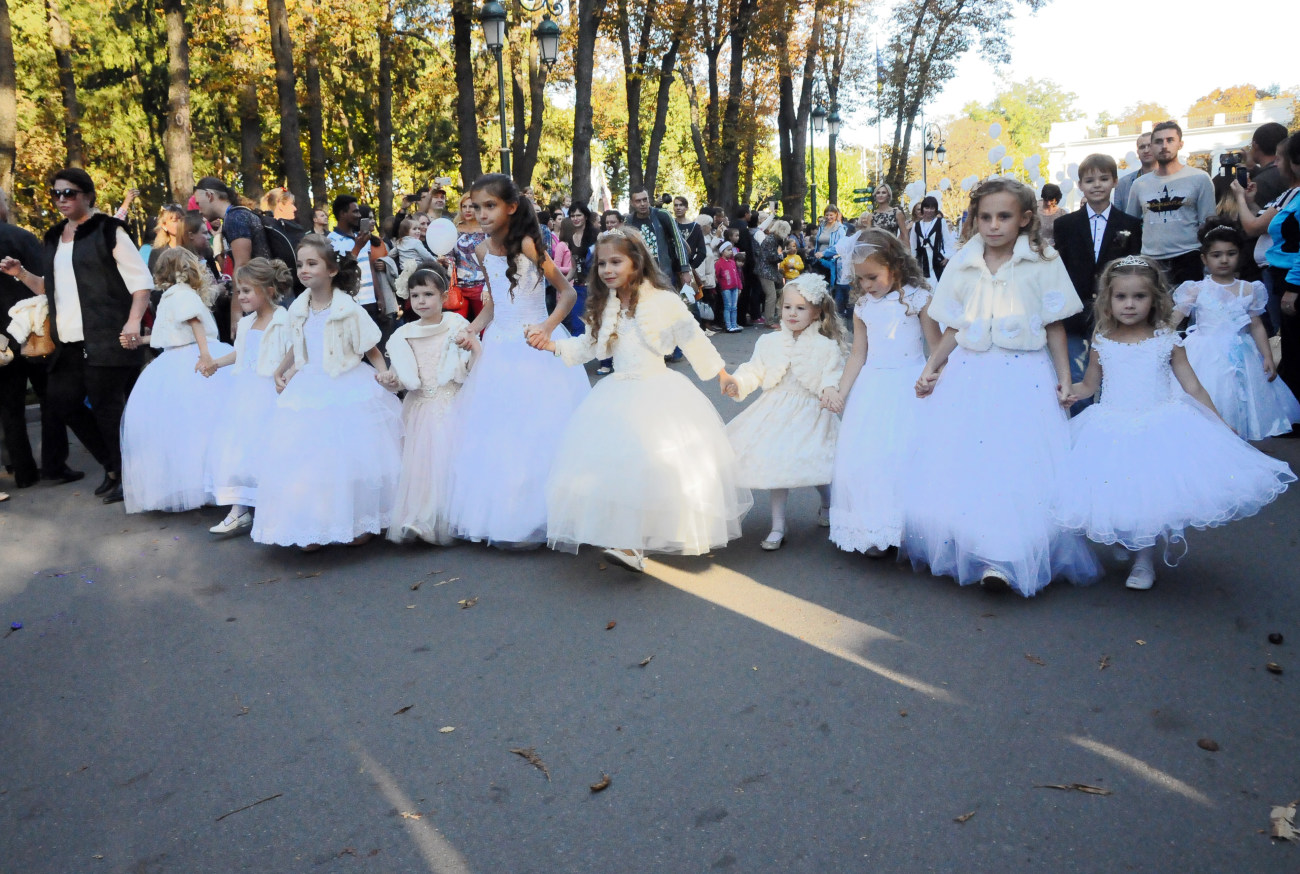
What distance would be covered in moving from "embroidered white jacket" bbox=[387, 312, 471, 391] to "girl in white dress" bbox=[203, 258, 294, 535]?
85 cm

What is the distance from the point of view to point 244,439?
6938 mm

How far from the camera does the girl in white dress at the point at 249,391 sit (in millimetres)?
6852

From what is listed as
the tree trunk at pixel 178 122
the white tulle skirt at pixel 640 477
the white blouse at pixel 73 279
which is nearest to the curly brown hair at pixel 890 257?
the white tulle skirt at pixel 640 477

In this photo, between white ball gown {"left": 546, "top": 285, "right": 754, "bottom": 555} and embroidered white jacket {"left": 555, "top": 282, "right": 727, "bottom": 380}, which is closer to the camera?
white ball gown {"left": 546, "top": 285, "right": 754, "bottom": 555}

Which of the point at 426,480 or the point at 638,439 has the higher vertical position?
the point at 638,439

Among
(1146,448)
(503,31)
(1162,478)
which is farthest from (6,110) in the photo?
(1162,478)

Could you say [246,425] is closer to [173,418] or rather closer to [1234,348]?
[173,418]

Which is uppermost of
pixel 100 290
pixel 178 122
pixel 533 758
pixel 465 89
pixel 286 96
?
pixel 465 89

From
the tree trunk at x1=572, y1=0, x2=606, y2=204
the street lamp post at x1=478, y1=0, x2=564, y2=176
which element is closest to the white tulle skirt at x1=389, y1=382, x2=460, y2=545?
the street lamp post at x1=478, y1=0, x2=564, y2=176

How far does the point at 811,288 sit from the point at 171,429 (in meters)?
4.80

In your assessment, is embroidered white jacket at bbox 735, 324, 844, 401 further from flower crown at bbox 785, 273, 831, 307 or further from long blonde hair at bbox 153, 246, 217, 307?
long blonde hair at bbox 153, 246, 217, 307

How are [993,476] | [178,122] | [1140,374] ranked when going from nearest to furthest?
1. [993,476]
2. [1140,374]
3. [178,122]

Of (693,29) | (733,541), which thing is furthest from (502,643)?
(693,29)

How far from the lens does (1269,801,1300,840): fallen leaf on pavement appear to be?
285 centimetres
